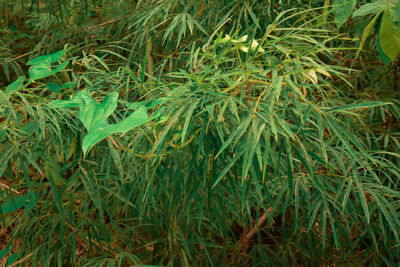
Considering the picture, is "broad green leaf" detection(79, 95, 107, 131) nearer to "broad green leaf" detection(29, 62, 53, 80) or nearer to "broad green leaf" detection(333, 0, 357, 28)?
"broad green leaf" detection(29, 62, 53, 80)

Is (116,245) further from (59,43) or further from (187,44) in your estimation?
(59,43)

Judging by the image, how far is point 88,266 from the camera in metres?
1.32

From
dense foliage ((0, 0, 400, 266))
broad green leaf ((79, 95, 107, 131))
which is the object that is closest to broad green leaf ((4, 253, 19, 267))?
dense foliage ((0, 0, 400, 266))

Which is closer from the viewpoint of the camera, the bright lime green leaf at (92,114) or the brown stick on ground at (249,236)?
the bright lime green leaf at (92,114)

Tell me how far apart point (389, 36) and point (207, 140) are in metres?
0.42

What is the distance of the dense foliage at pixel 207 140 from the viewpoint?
89cm

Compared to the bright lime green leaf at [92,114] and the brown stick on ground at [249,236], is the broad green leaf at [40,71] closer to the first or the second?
the bright lime green leaf at [92,114]

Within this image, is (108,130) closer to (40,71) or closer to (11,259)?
(40,71)

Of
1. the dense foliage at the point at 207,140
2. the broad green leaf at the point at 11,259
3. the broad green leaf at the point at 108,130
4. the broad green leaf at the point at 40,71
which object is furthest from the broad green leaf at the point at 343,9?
the broad green leaf at the point at 11,259

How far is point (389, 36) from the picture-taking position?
0.99 m

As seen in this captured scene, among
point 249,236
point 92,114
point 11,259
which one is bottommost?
point 249,236

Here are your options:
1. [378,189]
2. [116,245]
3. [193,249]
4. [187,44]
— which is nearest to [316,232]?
[378,189]

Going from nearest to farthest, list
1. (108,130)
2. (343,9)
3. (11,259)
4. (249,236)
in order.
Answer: (108,130), (343,9), (11,259), (249,236)

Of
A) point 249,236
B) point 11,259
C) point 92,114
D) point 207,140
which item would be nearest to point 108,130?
point 92,114
